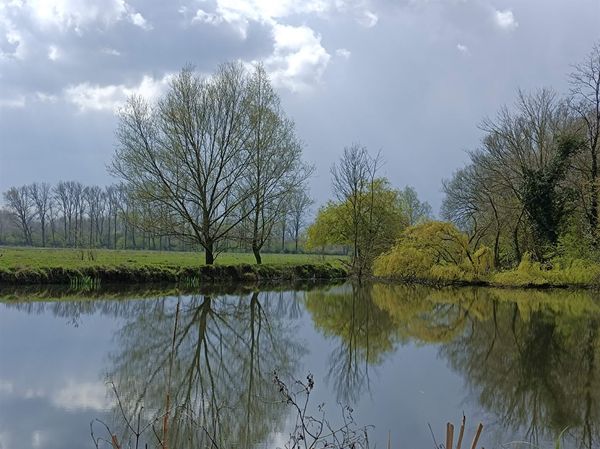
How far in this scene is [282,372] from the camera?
672 cm

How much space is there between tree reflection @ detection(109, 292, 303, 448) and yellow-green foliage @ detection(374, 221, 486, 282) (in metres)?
10.9

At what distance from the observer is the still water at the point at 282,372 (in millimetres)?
4543

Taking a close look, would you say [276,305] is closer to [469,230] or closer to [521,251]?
[521,251]

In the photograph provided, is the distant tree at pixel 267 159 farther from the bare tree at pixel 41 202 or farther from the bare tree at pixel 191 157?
the bare tree at pixel 41 202

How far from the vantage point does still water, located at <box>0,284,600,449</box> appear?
14.9 feet

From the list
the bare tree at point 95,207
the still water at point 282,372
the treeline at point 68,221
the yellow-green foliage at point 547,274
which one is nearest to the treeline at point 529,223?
the yellow-green foliage at point 547,274

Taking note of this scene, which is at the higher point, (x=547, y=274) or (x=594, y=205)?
(x=594, y=205)

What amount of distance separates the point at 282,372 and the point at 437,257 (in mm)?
16237

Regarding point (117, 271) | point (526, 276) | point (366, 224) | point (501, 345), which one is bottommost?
point (501, 345)

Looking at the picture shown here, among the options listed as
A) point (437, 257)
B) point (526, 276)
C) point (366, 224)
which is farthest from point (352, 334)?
point (366, 224)

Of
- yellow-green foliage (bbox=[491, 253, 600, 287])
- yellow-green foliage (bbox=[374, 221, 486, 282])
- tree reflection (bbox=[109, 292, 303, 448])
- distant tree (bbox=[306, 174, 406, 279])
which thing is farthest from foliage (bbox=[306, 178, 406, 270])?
tree reflection (bbox=[109, 292, 303, 448])

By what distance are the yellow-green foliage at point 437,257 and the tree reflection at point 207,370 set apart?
10863 mm

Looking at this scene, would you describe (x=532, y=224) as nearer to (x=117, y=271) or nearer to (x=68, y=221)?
(x=117, y=271)

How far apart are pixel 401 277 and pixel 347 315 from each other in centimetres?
1127
